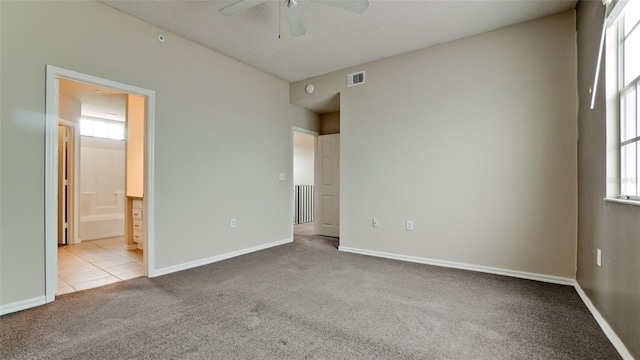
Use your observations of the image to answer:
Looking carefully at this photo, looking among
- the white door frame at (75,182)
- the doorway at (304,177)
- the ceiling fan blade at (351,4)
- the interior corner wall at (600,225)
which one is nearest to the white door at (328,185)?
the doorway at (304,177)

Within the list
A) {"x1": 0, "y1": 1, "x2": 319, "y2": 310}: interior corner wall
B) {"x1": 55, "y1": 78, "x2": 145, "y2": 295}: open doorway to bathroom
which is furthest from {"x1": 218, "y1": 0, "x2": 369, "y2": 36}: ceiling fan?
{"x1": 55, "y1": 78, "x2": 145, "y2": 295}: open doorway to bathroom

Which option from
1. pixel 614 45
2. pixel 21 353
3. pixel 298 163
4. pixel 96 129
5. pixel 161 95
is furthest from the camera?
pixel 298 163

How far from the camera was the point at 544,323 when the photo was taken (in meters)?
2.13

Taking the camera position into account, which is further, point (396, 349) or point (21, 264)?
point (21, 264)

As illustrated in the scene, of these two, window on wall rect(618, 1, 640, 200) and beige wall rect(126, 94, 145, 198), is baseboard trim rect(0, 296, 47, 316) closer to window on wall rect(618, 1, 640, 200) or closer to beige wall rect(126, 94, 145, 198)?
beige wall rect(126, 94, 145, 198)

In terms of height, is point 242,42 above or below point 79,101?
above

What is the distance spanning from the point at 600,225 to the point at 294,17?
307cm

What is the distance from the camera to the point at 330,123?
19.2ft

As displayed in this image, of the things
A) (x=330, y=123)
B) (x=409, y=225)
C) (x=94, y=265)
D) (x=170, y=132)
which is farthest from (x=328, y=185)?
(x=94, y=265)

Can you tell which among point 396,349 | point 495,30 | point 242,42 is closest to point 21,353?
point 396,349

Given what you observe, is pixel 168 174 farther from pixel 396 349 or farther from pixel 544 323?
pixel 544 323

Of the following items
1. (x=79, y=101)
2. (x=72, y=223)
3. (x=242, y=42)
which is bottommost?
(x=72, y=223)

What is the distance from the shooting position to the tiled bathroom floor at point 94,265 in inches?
118

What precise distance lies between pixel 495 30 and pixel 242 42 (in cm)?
310
